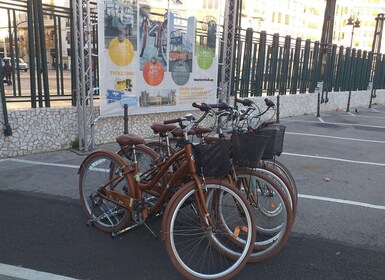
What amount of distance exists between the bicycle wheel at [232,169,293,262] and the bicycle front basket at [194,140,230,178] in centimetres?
33

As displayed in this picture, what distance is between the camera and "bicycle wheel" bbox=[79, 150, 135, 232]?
350 cm

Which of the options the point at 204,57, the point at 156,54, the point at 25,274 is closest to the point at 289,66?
the point at 204,57

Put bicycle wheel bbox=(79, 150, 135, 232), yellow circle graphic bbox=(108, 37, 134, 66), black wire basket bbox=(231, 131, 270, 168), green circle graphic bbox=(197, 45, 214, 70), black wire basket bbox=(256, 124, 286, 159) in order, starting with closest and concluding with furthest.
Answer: black wire basket bbox=(231, 131, 270, 168) < black wire basket bbox=(256, 124, 286, 159) < bicycle wheel bbox=(79, 150, 135, 232) < yellow circle graphic bbox=(108, 37, 134, 66) < green circle graphic bbox=(197, 45, 214, 70)

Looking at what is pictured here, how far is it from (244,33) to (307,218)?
7.30m

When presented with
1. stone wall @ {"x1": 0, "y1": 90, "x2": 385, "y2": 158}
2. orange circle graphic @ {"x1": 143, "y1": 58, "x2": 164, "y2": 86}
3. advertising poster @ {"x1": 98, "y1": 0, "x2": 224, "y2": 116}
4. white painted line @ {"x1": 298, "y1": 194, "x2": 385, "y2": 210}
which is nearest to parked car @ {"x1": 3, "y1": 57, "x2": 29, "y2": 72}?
stone wall @ {"x1": 0, "y1": 90, "x2": 385, "y2": 158}

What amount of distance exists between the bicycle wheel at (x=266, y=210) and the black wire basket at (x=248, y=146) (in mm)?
207

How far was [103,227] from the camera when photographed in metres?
3.61

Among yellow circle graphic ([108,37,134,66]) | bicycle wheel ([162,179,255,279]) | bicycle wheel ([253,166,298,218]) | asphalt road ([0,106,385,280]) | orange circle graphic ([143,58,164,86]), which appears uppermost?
yellow circle graphic ([108,37,134,66])

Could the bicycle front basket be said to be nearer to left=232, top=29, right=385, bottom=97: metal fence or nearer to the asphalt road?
the asphalt road

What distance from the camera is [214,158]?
9.27 ft

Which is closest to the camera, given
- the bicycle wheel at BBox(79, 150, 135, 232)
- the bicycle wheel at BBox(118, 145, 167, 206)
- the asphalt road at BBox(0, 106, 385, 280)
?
the asphalt road at BBox(0, 106, 385, 280)

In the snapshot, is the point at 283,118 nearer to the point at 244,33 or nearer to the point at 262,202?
the point at 244,33

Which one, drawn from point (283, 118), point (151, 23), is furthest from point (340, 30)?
point (151, 23)

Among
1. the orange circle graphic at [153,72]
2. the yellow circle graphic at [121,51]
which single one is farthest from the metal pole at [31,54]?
the orange circle graphic at [153,72]
